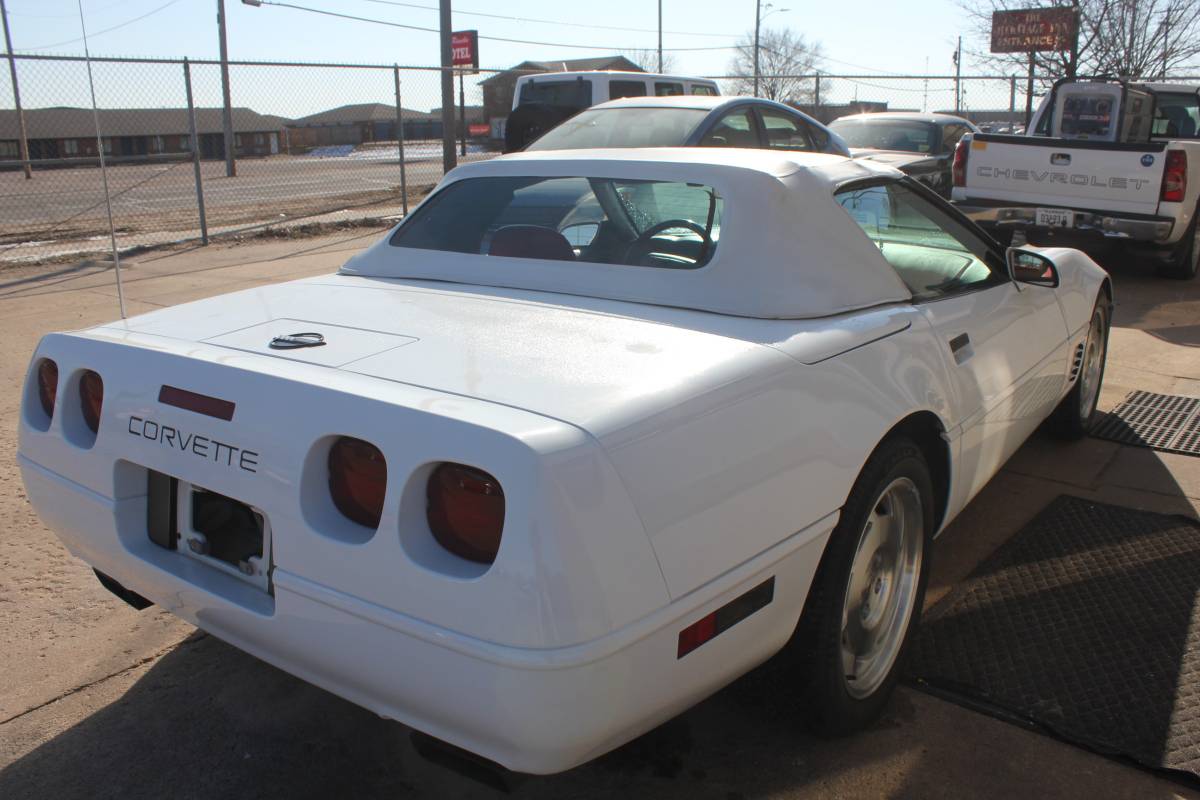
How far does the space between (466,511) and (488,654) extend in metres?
0.27

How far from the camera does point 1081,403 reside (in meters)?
4.70

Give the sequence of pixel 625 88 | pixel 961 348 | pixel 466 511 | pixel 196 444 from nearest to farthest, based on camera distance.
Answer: pixel 466 511 → pixel 196 444 → pixel 961 348 → pixel 625 88

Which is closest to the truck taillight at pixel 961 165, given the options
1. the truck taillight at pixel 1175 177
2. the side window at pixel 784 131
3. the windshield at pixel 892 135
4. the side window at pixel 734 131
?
the side window at pixel 784 131

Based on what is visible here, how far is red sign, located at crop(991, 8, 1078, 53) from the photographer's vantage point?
1955cm

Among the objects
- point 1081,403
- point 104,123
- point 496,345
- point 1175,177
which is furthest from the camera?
point 104,123

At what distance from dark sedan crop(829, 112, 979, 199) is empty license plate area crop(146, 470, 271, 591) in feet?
37.8

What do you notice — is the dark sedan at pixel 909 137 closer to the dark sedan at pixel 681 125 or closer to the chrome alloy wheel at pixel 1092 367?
the dark sedan at pixel 681 125

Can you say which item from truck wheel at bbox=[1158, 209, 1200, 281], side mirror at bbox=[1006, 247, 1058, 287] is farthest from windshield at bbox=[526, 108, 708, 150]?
side mirror at bbox=[1006, 247, 1058, 287]

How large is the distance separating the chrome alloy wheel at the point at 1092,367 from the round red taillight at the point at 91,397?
3.93 m

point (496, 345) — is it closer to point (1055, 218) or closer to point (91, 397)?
point (91, 397)

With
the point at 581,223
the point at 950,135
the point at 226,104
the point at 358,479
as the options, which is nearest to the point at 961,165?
the point at 950,135

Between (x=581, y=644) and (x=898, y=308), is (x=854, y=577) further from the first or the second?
(x=581, y=644)

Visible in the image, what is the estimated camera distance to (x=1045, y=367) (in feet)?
12.5

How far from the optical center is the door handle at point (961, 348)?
9.78 ft
